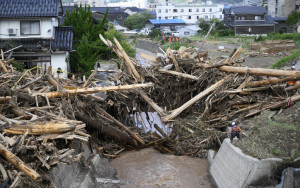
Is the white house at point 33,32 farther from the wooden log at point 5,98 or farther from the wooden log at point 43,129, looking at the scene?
the wooden log at point 43,129

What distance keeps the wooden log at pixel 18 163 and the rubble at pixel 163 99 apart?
2.43 metres

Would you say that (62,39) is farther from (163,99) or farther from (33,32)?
(163,99)

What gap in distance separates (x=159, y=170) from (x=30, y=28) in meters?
13.4

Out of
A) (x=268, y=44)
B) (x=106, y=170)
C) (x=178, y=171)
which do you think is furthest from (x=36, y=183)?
(x=268, y=44)

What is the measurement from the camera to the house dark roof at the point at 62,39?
21.1 meters

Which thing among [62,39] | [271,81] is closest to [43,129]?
[271,81]

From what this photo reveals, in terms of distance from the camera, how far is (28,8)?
21016 millimetres

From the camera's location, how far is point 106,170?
1145 cm

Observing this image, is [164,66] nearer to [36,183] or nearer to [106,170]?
[106,170]

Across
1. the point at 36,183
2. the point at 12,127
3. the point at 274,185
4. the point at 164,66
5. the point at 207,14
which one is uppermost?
the point at 207,14

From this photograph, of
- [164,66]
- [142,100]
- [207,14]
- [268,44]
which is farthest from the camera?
[207,14]

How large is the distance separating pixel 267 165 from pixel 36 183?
531 cm

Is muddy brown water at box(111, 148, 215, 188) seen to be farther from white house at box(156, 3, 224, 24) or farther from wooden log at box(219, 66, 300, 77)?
white house at box(156, 3, 224, 24)

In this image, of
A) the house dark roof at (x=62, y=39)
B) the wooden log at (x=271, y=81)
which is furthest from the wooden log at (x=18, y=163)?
the house dark roof at (x=62, y=39)
